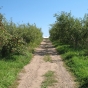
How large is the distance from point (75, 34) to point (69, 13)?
156 inches

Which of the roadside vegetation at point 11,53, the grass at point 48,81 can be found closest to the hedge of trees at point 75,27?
the roadside vegetation at point 11,53

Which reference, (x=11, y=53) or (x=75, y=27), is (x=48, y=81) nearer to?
(x=11, y=53)

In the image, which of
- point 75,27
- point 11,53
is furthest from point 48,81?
point 75,27

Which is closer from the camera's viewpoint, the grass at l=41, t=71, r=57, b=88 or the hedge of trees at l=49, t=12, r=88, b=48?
the grass at l=41, t=71, r=57, b=88

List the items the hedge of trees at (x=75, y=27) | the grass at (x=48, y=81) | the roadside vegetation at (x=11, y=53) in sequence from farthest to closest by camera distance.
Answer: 1. the hedge of trees at (x=75, y=27)
2. the roadside vegetation at (x=11, y=53)
3. the grass at (x=48, y=81)

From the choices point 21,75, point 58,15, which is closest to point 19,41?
point 21,75

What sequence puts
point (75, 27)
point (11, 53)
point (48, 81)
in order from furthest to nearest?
1. point (75, 27)
2. point (11, 53)
3. point (48, 81)

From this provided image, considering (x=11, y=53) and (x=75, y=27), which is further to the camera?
(x=75, y=27)

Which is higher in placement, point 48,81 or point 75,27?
point 75,27

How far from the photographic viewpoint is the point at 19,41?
18078 millimetres

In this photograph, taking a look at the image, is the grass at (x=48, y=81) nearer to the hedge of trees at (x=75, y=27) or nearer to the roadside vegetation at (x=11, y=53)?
the roadside vegetation at (x=11, y=53)

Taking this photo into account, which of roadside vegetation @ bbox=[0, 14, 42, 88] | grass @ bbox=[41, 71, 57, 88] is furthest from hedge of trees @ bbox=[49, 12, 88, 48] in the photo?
grass @ bbox=[41, 71, 57, 88]

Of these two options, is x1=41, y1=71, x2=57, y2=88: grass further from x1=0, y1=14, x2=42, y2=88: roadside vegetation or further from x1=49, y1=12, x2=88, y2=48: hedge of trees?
x1=49, y1=12, x2=88, y2=48: hedge of trees

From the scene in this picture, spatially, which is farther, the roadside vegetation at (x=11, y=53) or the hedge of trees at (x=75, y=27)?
the hedge of trees at (x=75, y=27)
